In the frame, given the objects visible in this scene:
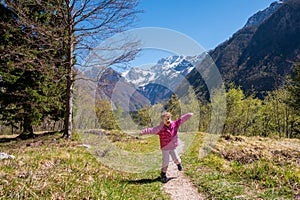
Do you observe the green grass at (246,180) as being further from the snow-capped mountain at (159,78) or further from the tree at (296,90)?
the tree at (296,90)

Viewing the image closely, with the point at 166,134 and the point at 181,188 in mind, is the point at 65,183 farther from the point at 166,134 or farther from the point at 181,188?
the point at 166,134

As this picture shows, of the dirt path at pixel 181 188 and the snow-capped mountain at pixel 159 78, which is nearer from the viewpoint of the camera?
the dirt path at pixel 181 188

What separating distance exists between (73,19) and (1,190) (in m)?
13.1

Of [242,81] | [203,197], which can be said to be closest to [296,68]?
[203,197]

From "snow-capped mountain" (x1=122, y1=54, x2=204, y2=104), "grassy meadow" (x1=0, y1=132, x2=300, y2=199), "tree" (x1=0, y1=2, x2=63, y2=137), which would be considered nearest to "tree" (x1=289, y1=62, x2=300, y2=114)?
"snow-capped mountain" (x1=122, y1=54, x2=204, y2=104)

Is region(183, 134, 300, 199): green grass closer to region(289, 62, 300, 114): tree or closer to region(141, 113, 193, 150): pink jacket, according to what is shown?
region(141, 113, 193, 150): pink jacket

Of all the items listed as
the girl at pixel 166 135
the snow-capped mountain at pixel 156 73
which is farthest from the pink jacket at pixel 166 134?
the snow-capped mountain at pixel 156 73

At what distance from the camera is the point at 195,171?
8.10 meters

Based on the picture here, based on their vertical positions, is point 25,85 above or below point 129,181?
above

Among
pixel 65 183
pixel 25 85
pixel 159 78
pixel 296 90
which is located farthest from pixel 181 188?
pixel 296 90

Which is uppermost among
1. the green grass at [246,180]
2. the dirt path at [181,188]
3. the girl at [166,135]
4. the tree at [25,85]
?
the tree at [25,85]

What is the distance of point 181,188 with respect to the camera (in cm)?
670

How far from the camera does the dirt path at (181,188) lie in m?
6.05

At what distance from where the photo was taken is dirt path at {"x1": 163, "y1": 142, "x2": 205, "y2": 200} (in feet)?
19.9
